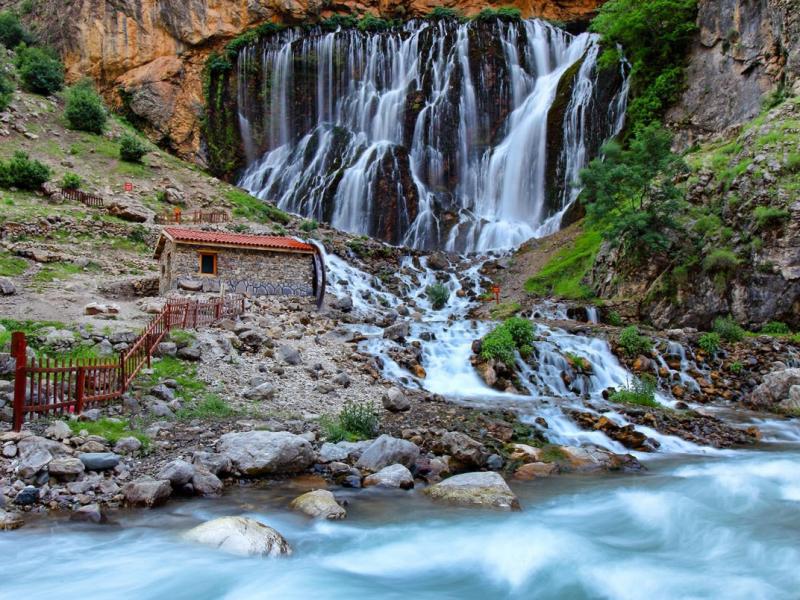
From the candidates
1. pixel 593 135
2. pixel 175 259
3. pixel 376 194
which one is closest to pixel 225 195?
pixel 376 194

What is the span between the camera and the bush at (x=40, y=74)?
43.6 m

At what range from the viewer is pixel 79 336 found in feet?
43.9

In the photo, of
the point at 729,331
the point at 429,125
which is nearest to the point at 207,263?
the point at 729,331

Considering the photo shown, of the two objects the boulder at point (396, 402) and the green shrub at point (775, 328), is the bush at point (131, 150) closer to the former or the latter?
the boulder at point (396, 402)

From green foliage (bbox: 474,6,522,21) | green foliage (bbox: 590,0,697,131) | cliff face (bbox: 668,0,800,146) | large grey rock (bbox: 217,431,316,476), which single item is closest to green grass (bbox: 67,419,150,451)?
large grey rock (bbox: 217,431,316,476)

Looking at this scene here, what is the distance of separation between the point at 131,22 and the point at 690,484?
5588cm

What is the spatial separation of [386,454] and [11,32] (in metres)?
59.5

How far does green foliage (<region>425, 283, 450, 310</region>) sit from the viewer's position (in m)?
28.9

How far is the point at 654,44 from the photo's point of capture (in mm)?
34656

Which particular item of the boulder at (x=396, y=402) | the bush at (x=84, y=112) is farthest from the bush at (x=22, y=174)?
the boulder at (x=396, y=402)

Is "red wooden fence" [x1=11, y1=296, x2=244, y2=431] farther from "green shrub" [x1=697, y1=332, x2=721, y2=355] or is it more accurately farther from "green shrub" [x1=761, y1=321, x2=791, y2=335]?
"green shrub" [x1=761, y1=321, x2=791, y2=335]

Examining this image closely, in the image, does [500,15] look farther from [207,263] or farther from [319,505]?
[319,505]

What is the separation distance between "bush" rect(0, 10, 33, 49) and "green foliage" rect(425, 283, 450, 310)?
46.7 m

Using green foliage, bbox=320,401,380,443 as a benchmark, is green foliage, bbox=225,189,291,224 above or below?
above
